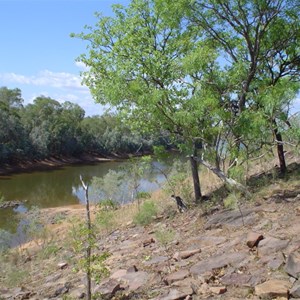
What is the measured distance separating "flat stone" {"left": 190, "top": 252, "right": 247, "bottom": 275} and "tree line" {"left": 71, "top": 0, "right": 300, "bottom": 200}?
13.5ft

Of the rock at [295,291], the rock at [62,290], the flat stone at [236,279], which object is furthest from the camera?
the rock at [62,290]

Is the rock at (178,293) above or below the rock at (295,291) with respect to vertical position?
below

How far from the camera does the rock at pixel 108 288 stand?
6824 millimetres

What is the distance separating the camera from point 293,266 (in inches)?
226

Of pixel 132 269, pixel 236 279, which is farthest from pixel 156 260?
pixel 236 279

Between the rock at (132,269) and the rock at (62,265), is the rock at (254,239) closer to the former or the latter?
the rock at (132,269)

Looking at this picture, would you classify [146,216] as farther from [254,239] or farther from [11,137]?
[11,137]

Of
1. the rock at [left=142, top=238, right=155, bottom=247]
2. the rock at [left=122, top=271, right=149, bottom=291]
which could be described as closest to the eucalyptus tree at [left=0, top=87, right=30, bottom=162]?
the rock at [left=142, top=238, right=155, bottom=247]

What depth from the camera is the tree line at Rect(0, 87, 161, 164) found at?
58.6 meters

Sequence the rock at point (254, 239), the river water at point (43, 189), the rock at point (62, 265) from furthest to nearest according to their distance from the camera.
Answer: the river water at point (43, 189) → the rock at point (62, 265) → the rock at point (254, 239)

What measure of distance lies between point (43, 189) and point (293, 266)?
41.1 m

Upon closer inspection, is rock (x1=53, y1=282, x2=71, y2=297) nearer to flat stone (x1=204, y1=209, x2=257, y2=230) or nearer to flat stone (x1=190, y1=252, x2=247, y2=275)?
flat stone (x1=190, y1=252, x2=247, y2=275)

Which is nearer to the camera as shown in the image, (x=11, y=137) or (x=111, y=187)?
(x=111, y=187)

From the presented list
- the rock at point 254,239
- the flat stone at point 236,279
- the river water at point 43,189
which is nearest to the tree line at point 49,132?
the river water at point 43,189
